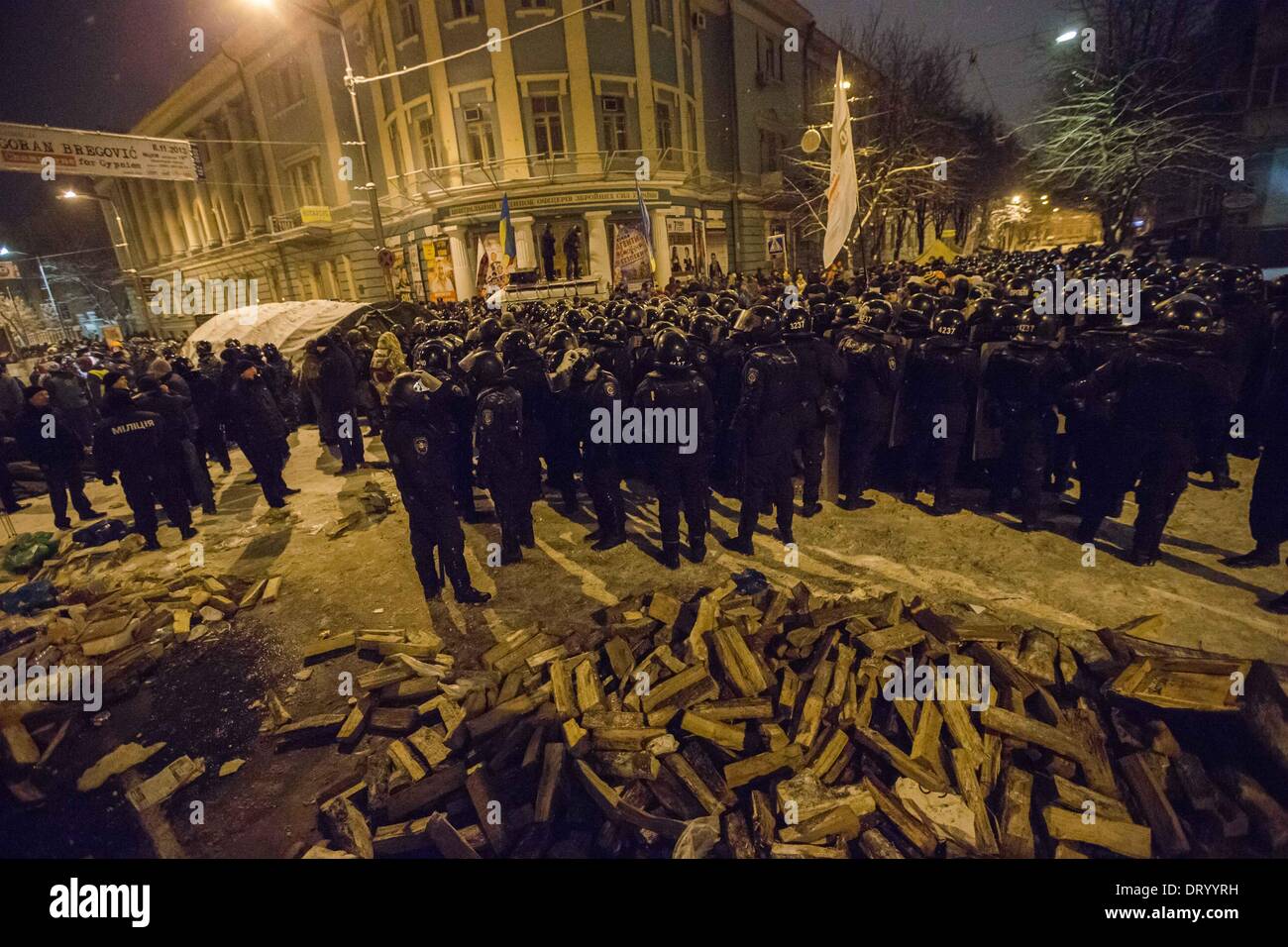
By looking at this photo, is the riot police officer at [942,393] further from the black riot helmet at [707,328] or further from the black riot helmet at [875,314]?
the black riot helmet at [707,328]

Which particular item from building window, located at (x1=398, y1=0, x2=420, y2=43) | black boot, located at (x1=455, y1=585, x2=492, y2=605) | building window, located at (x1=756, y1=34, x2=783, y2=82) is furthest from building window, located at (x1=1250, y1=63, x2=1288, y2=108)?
black boot, located at (x1=455, y1=585, x2=492, y2=605)

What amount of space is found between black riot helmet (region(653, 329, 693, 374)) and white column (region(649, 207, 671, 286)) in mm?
21656

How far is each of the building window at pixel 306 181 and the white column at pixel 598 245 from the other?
16.9 meters

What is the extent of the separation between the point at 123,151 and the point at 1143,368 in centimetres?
2266

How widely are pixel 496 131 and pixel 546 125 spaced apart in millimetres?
2081

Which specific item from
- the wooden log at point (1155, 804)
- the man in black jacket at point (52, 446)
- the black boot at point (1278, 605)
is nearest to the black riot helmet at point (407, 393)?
the wooden log at point (1155, 804)

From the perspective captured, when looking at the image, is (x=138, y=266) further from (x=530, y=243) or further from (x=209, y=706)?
(x=209, y=706)

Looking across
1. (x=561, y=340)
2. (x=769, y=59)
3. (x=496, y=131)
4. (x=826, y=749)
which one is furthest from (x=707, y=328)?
(x=769, y=59)

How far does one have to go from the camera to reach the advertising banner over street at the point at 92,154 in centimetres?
1291

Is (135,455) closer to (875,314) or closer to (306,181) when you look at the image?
(875,314)

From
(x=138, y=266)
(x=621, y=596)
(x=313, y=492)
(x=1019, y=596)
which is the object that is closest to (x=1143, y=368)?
(x=1019, y=596)

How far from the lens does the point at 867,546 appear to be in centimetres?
638

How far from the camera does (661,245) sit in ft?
86.4
